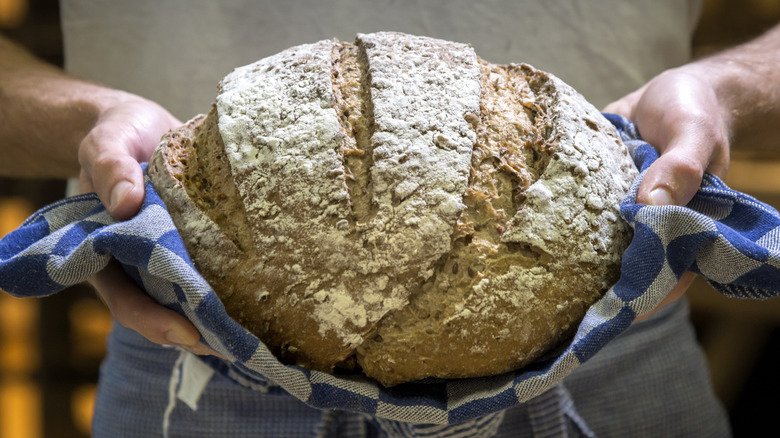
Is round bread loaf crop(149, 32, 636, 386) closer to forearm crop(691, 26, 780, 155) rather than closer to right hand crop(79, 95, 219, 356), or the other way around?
right hand crop(79, 95, 219, 356)

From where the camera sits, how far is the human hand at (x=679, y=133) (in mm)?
878

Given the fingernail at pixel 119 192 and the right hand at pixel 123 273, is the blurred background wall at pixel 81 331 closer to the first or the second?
the right hand at pixel 123 273

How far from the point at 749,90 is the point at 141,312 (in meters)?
1.40

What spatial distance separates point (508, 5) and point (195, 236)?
1.05 meters

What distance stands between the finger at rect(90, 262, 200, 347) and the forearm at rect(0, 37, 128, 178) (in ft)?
1.87

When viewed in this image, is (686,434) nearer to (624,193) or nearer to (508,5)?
(624,193)

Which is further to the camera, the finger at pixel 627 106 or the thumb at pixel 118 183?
the finger at pixel 627 106

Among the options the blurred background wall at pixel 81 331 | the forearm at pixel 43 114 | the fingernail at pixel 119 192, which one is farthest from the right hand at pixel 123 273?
the blurred background wall at pixel 81 331

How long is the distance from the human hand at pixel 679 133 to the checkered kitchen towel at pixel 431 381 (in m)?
0.07

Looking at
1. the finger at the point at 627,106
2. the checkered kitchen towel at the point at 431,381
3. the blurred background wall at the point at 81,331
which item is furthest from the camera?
the blurred background wall at the point at 81,331

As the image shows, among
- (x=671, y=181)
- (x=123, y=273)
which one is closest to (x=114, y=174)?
(x=123, y=273)

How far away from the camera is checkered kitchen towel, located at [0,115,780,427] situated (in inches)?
30.5

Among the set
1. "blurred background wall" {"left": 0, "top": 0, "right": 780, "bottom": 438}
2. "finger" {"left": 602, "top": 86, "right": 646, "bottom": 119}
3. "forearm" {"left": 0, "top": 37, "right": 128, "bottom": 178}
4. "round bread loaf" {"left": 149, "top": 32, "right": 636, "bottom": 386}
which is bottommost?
"blurred background wall" {"left": 0, "top": 0, "right": 780, "bottom": 438}

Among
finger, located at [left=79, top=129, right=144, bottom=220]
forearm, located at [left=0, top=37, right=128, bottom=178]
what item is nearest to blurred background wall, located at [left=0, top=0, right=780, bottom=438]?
forearm, located at [left=0, top=37, right=128, bottom=178]
